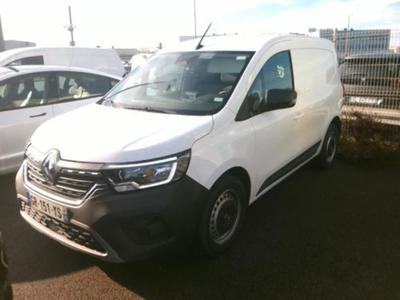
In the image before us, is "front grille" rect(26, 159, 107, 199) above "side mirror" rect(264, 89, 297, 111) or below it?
below

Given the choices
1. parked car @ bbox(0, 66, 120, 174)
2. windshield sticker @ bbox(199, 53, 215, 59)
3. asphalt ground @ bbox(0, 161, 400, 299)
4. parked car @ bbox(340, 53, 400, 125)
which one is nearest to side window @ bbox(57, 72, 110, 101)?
parked car @ bbox(0, 66, 120, 174)

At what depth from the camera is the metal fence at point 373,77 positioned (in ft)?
20.2

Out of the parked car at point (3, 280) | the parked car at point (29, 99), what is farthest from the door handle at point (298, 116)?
the parked car at point (29, 99)

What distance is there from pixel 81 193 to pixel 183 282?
1.08 metres

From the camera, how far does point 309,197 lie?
4461 mm

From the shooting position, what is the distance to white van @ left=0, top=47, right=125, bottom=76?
30.7 feet

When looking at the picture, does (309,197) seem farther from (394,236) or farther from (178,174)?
(178,174)

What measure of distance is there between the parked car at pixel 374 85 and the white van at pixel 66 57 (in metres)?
7.42

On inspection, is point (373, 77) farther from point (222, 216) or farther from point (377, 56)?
point (222, 216)

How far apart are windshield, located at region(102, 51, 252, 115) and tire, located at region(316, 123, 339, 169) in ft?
7.82

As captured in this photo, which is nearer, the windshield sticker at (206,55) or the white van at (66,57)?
the windshield sticker at (206,55)

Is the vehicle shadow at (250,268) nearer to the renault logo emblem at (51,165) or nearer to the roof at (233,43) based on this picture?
the renault logo emblem at (51,165)

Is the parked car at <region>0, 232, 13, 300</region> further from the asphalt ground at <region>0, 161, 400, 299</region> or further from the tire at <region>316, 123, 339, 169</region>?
the tire at <region>316, 123, 339, 169</region>

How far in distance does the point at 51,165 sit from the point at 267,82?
6.98 ft
